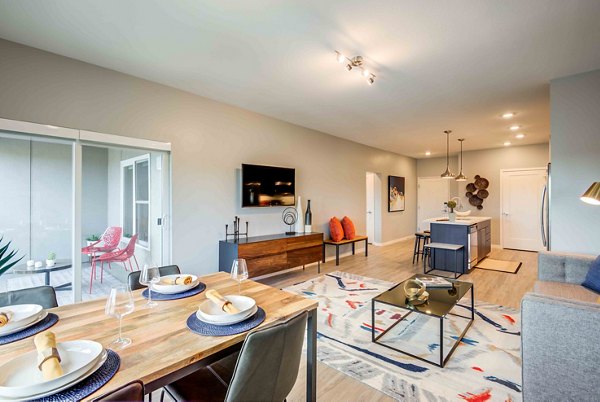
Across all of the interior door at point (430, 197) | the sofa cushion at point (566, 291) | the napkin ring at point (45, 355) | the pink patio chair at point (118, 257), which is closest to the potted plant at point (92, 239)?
the pink patio chair at point (118, 257)

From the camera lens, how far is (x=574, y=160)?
3170mm

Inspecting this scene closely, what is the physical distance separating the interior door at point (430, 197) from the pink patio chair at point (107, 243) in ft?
27.1

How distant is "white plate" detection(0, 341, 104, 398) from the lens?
828 millimetres

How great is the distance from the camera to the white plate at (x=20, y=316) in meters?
1.21

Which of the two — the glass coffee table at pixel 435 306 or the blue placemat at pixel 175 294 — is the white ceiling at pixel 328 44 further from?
the glass coffee table at pixel 435 306

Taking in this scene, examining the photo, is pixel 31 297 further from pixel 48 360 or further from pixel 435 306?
pixel 435 306

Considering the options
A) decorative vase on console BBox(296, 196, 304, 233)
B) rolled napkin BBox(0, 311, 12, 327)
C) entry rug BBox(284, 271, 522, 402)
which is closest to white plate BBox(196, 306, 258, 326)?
rolled napkin BBox(0, 311, 12, 327)

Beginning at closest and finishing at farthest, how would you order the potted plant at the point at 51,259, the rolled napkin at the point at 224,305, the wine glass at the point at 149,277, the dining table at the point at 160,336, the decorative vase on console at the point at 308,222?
the dining table at the point at 160,336, the rolled napkin at the point at 224,305, the wine glass at the point at 149,277, the potted plant at the point at 51,259, the decorative vase on console at the point at 308,222

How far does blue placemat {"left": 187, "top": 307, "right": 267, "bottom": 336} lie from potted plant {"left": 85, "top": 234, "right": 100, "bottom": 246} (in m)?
2.46

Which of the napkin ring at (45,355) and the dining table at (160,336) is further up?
the napkin ring at (45,355)

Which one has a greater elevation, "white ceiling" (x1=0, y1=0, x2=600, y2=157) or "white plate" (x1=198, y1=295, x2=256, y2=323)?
"white ceiling" (x1=0, y1=0, x2=600, y2=157)

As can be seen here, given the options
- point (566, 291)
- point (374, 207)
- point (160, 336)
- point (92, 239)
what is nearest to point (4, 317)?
point (160, 336)

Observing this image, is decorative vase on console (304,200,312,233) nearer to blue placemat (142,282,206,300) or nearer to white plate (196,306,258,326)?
blue placemat (142,282,206,300)

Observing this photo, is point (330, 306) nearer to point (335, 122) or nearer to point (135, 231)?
point (135, 231)
